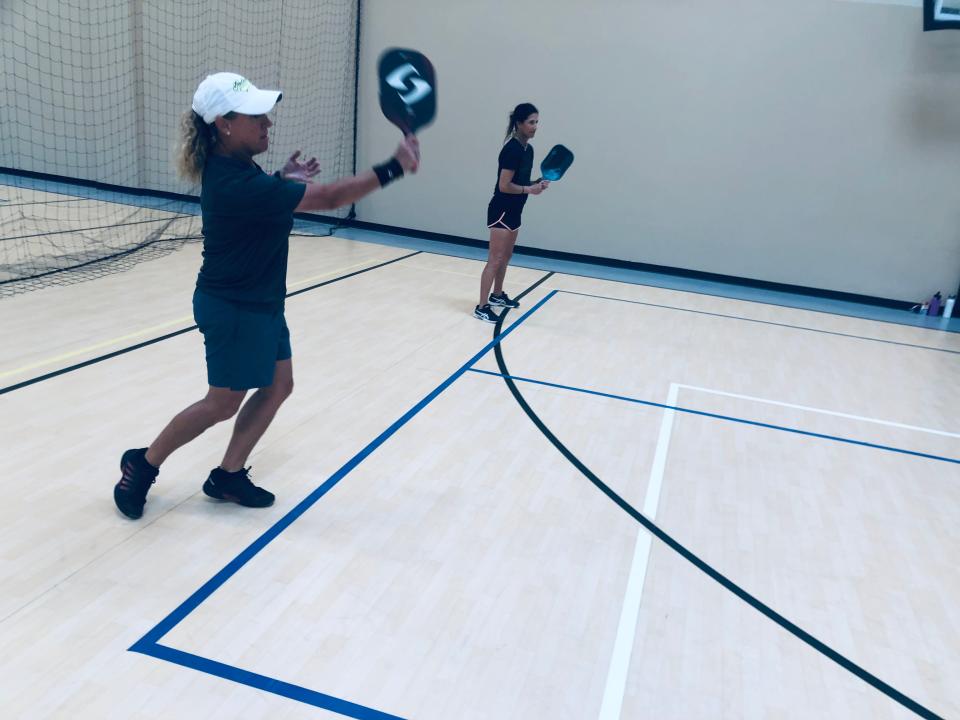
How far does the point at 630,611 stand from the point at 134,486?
6.35 feet

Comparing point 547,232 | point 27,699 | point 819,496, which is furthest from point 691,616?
point 547,232

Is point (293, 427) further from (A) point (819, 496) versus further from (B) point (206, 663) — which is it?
(A) point (819, 496)

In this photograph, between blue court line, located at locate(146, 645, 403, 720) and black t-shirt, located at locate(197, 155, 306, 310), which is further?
black t-shirt, located at locate(197, 155, 306, 310)

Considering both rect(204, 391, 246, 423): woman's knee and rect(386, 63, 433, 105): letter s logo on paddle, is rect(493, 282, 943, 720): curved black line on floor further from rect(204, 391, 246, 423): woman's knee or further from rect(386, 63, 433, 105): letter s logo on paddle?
rect(386, 63, 433, 105): letter s logo on paddle

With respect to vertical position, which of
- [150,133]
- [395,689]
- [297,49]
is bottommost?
[395,689]

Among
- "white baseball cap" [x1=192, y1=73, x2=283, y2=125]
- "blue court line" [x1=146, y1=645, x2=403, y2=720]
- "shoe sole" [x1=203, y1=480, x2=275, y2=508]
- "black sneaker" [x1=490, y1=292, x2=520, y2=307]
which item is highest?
"white baseball cap" [x1=192, y1=73, x2=283, y2=125]

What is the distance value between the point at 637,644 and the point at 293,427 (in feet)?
7.10

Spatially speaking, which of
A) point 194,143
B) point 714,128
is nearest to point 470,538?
point 194,143

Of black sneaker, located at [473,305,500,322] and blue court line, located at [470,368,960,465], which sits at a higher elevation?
black sneaker, located at [473,305,500,322]

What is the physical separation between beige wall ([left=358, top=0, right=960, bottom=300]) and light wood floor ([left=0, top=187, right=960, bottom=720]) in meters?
3.58

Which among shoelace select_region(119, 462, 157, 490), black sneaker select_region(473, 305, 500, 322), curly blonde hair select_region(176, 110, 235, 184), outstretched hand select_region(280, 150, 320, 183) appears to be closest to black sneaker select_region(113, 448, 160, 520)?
shoelace select_region(119, 462, 157, 490)

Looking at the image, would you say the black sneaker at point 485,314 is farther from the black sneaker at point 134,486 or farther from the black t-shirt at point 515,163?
the black sneaker at point 134,486

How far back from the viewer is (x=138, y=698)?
218 centimetres

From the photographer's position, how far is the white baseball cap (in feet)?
8.79
